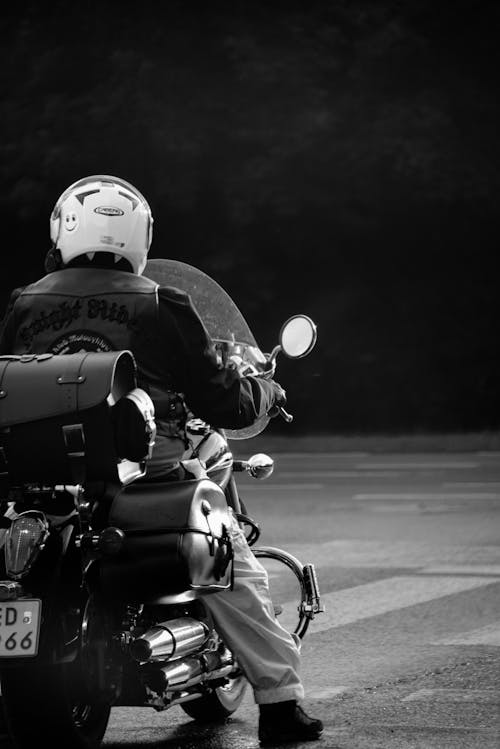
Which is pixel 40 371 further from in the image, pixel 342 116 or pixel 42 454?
pixel 342 116

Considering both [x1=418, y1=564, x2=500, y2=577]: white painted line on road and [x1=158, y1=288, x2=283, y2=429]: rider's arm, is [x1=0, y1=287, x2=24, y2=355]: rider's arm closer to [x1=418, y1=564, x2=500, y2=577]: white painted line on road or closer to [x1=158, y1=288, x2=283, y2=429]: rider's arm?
[x1=158, y1=288, x2=283, y2=429]: rider's arm

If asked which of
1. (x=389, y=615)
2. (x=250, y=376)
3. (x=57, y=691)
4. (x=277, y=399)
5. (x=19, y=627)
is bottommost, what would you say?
(x=389, y=615)

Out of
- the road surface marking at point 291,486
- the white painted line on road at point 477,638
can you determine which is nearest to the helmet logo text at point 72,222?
the white painted line on road at point 477,638

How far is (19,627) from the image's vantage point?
3900 millimetres

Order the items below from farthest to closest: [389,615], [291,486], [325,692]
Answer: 1. [291,486]
2. [389,615]
3. [325,692]

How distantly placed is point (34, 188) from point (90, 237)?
22.5m

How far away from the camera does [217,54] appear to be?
1061 inches

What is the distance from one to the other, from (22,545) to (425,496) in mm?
10443

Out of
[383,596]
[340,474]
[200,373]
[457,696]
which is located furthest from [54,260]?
[340,474]

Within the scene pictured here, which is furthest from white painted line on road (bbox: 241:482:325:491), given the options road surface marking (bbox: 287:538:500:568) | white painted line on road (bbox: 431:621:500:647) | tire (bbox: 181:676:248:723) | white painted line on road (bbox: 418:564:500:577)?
tire (bbox: 181:676:248:723)

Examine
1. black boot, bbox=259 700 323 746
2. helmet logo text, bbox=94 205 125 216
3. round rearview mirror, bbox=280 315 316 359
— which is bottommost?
black boot, bbox=259 700 323 746

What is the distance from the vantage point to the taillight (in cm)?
394

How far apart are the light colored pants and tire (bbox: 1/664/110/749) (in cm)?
57

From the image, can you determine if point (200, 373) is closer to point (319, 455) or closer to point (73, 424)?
point (73, 424)
